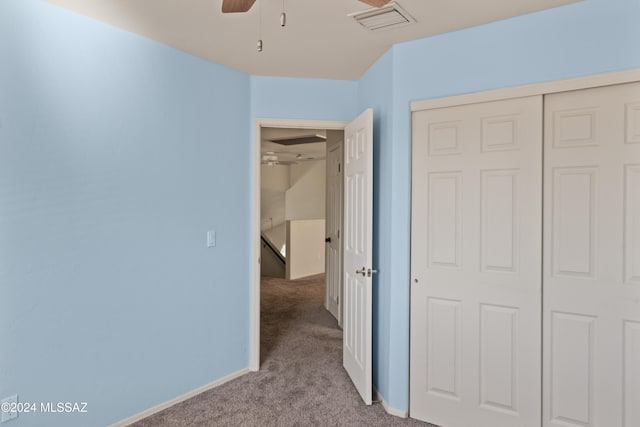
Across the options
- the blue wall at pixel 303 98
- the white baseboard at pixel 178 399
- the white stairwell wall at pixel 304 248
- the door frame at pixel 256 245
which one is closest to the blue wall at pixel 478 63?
the blue wall at pixel 303 98

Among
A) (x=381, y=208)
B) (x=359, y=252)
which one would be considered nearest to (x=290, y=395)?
(x=359, y=252)

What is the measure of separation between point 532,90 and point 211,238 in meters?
2.37

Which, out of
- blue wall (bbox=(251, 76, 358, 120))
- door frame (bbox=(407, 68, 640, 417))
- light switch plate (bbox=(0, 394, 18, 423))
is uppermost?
blue wall (bbox=(251, 76, 358, 120))

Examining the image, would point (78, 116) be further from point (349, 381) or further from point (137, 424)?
point (349, 381)

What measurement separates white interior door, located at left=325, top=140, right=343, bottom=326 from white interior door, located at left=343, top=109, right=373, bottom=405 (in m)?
1.27

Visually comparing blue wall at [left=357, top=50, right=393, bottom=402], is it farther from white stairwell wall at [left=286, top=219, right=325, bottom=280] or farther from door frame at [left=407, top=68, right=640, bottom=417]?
white stairwell wall at [left=286, top=219, right=325, bottom=280]

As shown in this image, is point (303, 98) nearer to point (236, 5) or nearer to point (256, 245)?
point (256, 245)

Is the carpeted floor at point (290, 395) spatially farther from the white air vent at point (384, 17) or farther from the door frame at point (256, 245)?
the white air vent at point (384, 17)

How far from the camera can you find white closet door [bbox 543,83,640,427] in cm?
195

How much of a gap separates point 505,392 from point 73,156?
9.30ft

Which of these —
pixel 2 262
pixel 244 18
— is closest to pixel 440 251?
pixel 244 18

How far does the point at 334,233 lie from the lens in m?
4.89

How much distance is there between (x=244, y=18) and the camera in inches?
89.0

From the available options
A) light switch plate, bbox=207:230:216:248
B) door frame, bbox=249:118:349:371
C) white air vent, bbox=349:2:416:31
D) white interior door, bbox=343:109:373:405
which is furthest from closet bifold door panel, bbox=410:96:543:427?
light switch plate, bbox=207:230:216:248
